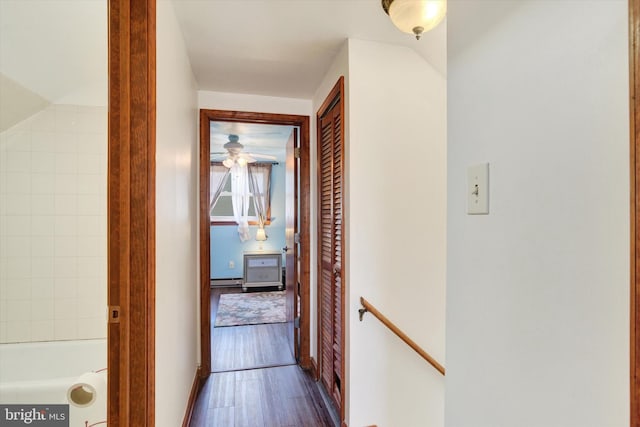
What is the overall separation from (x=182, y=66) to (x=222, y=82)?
0.64 m

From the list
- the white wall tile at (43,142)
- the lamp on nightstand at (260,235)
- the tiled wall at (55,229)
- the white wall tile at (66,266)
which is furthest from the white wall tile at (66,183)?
the lamp on nightstand at (260,235)

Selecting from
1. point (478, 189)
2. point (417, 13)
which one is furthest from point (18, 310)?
point (417, 13)

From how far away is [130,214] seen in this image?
1117mm

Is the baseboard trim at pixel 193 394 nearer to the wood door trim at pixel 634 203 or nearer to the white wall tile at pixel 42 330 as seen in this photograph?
the white wall tile at pixel 42 330

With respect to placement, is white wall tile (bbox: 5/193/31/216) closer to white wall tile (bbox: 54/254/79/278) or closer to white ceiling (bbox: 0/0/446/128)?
white wall tile (bbox: 54/254/79/278)

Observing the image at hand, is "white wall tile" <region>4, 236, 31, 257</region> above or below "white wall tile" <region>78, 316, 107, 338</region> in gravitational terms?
above

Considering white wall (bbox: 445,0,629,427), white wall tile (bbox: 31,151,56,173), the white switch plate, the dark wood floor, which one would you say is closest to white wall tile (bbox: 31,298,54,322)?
white wall tile (bbox: 31,151,56,173)

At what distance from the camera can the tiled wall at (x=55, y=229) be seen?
1663 millimetres

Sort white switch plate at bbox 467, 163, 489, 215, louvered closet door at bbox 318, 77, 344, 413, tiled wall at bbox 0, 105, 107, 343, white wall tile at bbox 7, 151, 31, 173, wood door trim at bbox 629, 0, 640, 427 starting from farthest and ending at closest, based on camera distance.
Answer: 1. louvered closet door at bbox 318, 77, 344, 413
2. tiled wall at bbox 0, 105, 107, 343
3. white wall tile at bbox 7, 151, 31, 173
4. white switch plate at bbox 467, 163, 489, 215
5. wood door trim at bbox 629, 0, 640, 427

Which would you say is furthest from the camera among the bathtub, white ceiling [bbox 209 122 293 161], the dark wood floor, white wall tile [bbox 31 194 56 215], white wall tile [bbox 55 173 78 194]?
white ceiling [bbox 209 122 293 161]

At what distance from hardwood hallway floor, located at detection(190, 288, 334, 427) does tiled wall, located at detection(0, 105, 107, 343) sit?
949 millimetres

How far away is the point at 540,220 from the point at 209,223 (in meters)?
2.49

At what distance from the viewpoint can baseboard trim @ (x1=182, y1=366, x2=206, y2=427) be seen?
197cm

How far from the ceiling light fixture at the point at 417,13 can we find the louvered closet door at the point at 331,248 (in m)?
0.73
